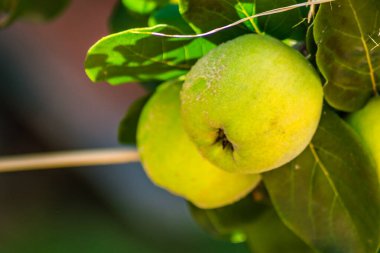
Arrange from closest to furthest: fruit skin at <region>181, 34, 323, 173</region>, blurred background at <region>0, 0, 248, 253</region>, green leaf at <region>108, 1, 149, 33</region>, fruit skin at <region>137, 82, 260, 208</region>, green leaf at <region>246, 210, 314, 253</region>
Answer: fruit skin at <region>181, 34, 323, 173</region>
fruit skin at <region>137, 82, 260, 208</region>
green leaf at <region>246, 210, 314, 253</region>
green leaf at <region>108, 1, 149, 33</region>
blurred background at <region>0, 0, 248, 253</region>

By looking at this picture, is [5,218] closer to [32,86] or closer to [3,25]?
[32,86]

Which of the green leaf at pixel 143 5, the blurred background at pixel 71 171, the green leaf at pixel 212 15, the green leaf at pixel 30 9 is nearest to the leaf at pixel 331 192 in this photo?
the green leaf at pixel 212 15

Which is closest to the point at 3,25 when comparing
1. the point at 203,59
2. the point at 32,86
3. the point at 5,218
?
the point at 203,59

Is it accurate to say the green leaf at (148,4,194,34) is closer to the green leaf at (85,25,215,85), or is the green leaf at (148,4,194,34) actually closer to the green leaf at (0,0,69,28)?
the green leaf at (85,25,215,85)

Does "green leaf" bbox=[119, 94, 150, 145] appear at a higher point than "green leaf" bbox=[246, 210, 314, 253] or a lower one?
higher

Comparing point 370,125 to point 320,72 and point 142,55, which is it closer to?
point 320,72

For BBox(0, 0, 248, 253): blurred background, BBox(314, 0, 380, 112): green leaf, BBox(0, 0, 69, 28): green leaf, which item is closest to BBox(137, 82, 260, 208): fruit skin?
BBox(314, 0, 380, 112): green leaf
